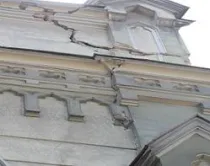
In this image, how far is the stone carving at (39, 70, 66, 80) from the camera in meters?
9.17

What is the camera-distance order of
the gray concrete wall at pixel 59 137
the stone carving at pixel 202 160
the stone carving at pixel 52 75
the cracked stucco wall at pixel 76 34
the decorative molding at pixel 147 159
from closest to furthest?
the decorative molding at pixel 147 159
the stone carving at pixel 202 160
the gray concrete wall at pixel 59 137
the stone carving at pixel 52 75
the cracked stucco wall at pixel 76 34

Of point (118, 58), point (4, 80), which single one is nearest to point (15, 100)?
point (4, 80)

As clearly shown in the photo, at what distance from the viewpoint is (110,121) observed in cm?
838

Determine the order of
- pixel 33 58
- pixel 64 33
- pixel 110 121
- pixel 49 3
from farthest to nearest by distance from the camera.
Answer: pixel 49 3
pixel 64 33
pixel 33 58
pixel 110 121

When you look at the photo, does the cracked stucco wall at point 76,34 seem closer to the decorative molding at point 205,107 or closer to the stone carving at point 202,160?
the decorative molding at point 205,107

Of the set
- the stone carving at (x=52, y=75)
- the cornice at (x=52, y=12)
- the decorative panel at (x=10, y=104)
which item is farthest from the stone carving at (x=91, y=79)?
the cornice at (x=52, y=12)

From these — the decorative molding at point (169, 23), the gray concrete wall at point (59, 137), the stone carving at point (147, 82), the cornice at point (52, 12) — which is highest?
the cornice at point (52, 12)

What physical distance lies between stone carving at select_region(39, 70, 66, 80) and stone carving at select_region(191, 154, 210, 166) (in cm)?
284

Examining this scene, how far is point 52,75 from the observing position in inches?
363

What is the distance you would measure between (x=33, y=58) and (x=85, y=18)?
7.90ft

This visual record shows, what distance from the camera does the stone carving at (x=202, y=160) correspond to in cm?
698

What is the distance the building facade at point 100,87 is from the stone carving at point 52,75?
0.01m

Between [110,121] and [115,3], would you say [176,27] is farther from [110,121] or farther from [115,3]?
[110,121]

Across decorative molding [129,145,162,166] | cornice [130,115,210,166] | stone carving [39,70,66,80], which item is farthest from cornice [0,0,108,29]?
decorative molding [129,145,162,166]
